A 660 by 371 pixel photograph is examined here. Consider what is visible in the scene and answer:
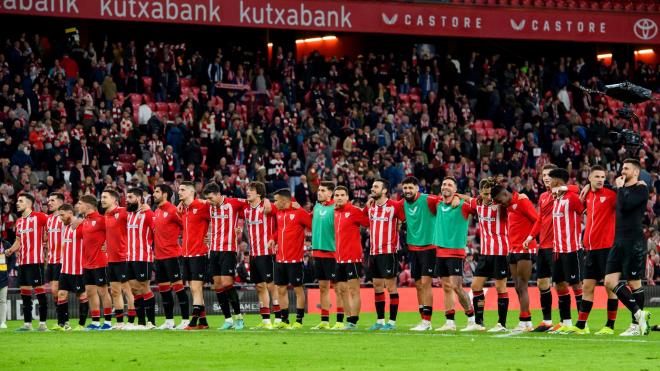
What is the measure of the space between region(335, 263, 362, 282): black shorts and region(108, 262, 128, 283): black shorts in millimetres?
3642

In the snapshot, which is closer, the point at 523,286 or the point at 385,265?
the point at 523,286

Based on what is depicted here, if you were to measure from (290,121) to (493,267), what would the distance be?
705 inches

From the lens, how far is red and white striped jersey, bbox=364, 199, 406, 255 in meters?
21.4

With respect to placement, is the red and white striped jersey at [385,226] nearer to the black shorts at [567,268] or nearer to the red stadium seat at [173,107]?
the black shorts at [567,268]

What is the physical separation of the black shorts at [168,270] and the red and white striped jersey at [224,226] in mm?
686

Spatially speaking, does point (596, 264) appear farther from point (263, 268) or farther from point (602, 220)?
point (263, 268)

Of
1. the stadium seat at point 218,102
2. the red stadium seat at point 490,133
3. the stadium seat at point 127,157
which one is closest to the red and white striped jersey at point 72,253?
the stadium seat at point 127,157

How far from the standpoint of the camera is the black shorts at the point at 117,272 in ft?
72.4


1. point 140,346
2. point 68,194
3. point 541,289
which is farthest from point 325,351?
point 68,194

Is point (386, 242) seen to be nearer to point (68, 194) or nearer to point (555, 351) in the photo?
point (555, 351)

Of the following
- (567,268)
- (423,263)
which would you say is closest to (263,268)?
(423,263)

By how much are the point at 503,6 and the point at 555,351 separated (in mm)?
27417

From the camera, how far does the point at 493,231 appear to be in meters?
20.3

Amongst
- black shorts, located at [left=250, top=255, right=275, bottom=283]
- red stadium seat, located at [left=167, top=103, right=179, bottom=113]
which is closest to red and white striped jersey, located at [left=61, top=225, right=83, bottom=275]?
black shorts, located at [left=250, top=255, right=275, bottom=283]
